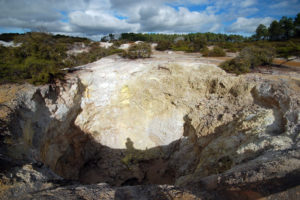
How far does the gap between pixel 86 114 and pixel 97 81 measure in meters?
2.52

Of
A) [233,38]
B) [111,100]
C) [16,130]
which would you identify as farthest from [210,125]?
[233,38]

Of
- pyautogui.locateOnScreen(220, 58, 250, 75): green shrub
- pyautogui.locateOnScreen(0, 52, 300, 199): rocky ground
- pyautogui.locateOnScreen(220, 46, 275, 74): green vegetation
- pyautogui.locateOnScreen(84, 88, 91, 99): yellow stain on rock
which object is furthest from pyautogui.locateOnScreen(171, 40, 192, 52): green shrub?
pyautogui.locateOnScreen(84, 88, 91, 99): yellow stain on rock

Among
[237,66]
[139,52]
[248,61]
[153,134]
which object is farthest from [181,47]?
[153,134]

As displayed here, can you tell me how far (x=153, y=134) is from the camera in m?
12.0

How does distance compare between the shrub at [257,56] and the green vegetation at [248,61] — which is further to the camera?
the shrub at [257,56]

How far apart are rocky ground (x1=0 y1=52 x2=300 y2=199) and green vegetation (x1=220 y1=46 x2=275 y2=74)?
0.89m

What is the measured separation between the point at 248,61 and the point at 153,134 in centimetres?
878

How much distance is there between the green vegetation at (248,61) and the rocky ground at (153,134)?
89 cm

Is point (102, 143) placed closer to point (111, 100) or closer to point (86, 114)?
point (86, 114)

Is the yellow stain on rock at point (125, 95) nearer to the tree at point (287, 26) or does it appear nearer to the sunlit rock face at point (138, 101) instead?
the sunlit rock face at point (138, 101)

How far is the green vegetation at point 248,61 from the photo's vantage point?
1006cm

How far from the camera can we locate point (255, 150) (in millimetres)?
5074

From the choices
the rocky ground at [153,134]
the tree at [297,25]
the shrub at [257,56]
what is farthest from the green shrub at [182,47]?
the tree at [297,25]

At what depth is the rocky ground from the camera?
3.32 m
